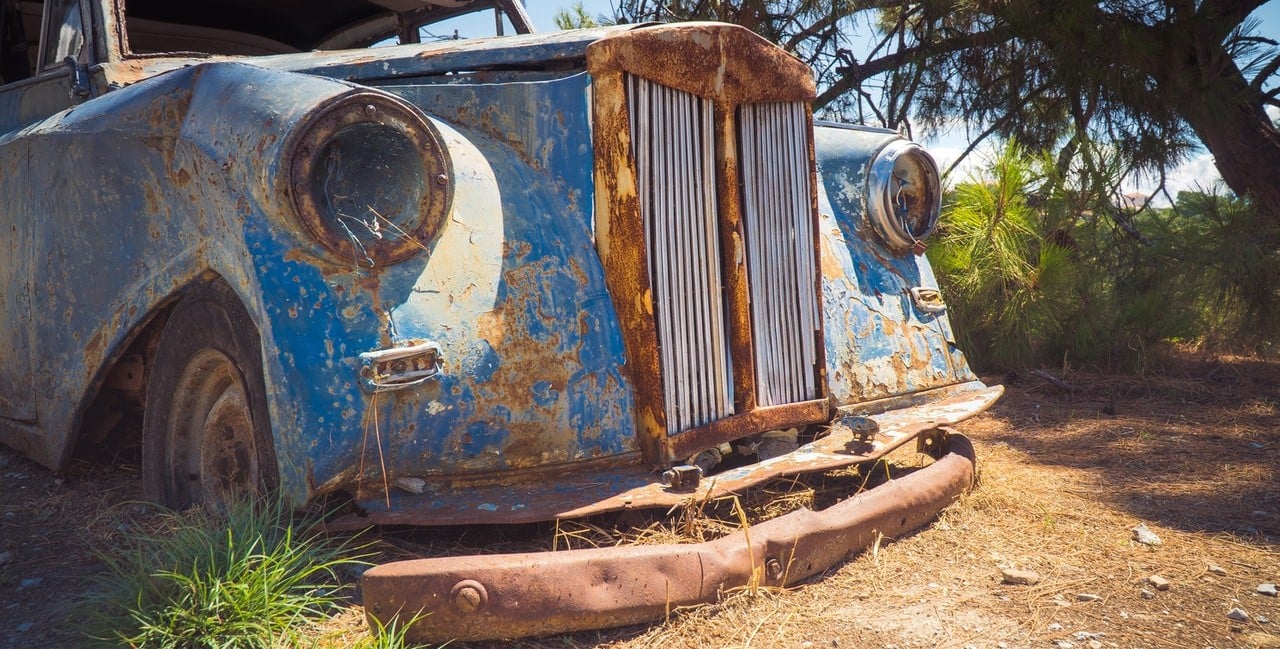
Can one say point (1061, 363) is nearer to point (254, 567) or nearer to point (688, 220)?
point (688, 220)

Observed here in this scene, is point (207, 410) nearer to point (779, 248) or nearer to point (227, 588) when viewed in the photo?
point (227, 588)

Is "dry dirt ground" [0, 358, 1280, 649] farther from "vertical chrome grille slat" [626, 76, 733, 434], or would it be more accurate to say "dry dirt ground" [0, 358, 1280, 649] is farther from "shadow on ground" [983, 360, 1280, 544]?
"vertical chrome grille slat" [626, 76, 733, 434]

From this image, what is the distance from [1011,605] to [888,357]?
3.15 ft

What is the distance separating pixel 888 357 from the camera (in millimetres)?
3010

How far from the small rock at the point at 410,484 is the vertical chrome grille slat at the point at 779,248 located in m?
1.01

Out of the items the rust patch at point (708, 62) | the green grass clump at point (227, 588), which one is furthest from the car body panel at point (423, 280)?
the green grass clump at point (227, 588)

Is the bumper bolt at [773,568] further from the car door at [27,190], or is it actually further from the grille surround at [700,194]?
the car door at [27,190]

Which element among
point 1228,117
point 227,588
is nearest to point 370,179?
point 227,588

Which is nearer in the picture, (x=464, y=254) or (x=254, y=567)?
(x=254, y=567)

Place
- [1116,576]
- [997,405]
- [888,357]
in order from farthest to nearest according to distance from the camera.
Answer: [997,405], [888,357], [1116,576]

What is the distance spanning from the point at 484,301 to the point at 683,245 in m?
0.59

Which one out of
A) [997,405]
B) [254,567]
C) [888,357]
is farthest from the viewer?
[997,405]

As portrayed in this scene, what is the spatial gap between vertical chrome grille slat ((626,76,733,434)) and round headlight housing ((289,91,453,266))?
53 cm

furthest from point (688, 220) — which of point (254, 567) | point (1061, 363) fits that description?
point (1061, 363)
